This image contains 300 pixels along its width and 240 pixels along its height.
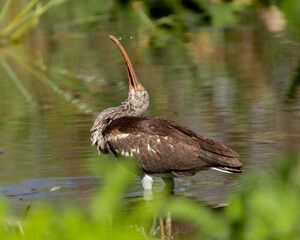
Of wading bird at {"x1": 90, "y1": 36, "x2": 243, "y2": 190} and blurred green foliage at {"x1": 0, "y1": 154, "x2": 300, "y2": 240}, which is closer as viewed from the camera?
blurred green foliage at {"x1": 0, "y1": 154, "x2": 300, "y2": 240}

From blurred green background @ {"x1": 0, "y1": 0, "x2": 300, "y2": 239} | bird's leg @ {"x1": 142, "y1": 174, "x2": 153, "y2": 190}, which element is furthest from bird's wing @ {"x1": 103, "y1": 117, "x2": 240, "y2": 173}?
blurred green background @ {"x1": 0, "y1": 0, "x2": 300, "y2": 239}

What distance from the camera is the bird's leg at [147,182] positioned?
6346 millimetres

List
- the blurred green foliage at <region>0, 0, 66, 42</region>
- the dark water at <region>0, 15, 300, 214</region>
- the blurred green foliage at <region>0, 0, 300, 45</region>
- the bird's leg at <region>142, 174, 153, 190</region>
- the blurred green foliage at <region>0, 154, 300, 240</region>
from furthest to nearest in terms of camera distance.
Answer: the blurred green foliage at <region>0, 0, 300, 45</region> < the blurred green foliage at <region>0, 0, 66, 42</region> < the dark water at <region>0, 15, 300, 214</region> < the bird's leg at <region>142, 174, 153, 190</region> < the blurred green foliage at <region>0, 154, 300, 240</region>

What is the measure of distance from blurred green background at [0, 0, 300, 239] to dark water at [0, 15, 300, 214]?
2cm

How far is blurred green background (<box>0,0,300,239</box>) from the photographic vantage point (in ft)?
5.18

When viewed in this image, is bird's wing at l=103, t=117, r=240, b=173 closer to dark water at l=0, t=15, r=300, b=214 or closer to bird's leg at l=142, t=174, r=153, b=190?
bird's leg at l=142, t=174, r=153, b=190

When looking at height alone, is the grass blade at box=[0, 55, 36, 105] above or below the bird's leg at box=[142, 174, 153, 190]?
below

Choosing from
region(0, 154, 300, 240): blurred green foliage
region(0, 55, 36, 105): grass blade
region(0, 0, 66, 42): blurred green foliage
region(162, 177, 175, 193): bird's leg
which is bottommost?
region(0, 55, 36, 105): grass blade

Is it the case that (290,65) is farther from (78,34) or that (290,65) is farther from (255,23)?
(78,34)

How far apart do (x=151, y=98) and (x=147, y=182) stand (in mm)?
3668

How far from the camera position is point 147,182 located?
635 cm

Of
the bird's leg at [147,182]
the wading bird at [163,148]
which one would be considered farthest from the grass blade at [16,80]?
the bird's leg at [147,182]

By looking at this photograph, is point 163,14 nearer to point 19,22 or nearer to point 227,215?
point 19,22

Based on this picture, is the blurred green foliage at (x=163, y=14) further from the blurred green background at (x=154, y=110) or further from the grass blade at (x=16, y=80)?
the grass blade at (x=16, y=80)
